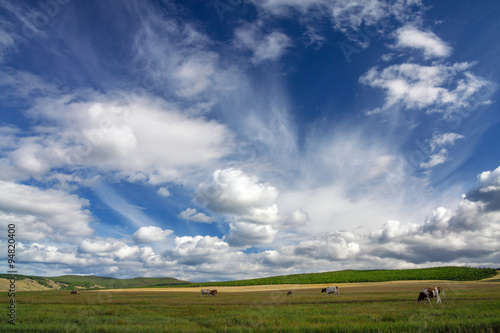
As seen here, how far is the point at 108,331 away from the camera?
48.9ft

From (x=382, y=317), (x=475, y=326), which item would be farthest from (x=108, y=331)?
(x=475, y=326)

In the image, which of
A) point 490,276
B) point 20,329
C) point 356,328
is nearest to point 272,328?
point 356,328

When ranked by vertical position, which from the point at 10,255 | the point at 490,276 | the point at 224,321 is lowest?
the point at 490,276

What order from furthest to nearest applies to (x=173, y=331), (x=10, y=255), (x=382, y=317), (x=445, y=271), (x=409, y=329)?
1. (x=445, y=271)
2. (x=10, y=255)
3. (x=382, y=317)
4. (x=173, y=331)
5. (x=409, y=329)

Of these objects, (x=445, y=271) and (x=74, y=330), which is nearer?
(x=74, y=330)

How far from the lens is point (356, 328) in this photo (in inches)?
555

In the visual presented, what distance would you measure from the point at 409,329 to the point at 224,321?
10241mm

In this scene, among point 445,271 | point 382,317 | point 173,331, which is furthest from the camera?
point 445,271

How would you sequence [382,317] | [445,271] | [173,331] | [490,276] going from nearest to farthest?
[173,331], [382,317], [490,276], [445,271]

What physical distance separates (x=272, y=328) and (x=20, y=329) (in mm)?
13238

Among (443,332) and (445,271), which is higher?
(443,332)

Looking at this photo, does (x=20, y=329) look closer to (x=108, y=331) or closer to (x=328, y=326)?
(x=108, y=331)

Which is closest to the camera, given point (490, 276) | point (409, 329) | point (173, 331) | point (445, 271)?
point (409, 329)

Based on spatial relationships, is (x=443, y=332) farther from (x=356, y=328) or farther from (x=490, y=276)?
(x=490, y=276)
